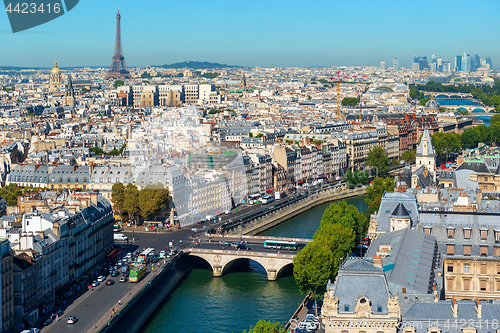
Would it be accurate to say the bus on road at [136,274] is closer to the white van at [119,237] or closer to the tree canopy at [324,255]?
the tree canopy at [324,255]

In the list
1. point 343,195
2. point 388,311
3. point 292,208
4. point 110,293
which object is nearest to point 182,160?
point 292,208

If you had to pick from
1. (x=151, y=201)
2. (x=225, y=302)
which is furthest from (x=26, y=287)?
(x=151, y=201)

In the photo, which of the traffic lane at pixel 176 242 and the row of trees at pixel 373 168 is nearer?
the traffic lane at pixel 176 242

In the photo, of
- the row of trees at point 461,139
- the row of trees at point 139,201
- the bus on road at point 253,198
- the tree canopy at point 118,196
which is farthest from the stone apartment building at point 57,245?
the row of trees at point 461,139

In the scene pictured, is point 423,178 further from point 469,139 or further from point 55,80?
point 55,80

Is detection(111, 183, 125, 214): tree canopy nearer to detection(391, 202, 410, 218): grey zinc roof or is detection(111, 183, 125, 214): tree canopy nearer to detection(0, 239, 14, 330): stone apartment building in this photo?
detection(0, 239, 14, 330): stone apartment building

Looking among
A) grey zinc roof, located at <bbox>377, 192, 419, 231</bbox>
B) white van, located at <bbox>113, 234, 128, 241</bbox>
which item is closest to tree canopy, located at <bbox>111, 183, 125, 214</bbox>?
white van, located at <bbox>113, 234, 128, 241</bbox>
